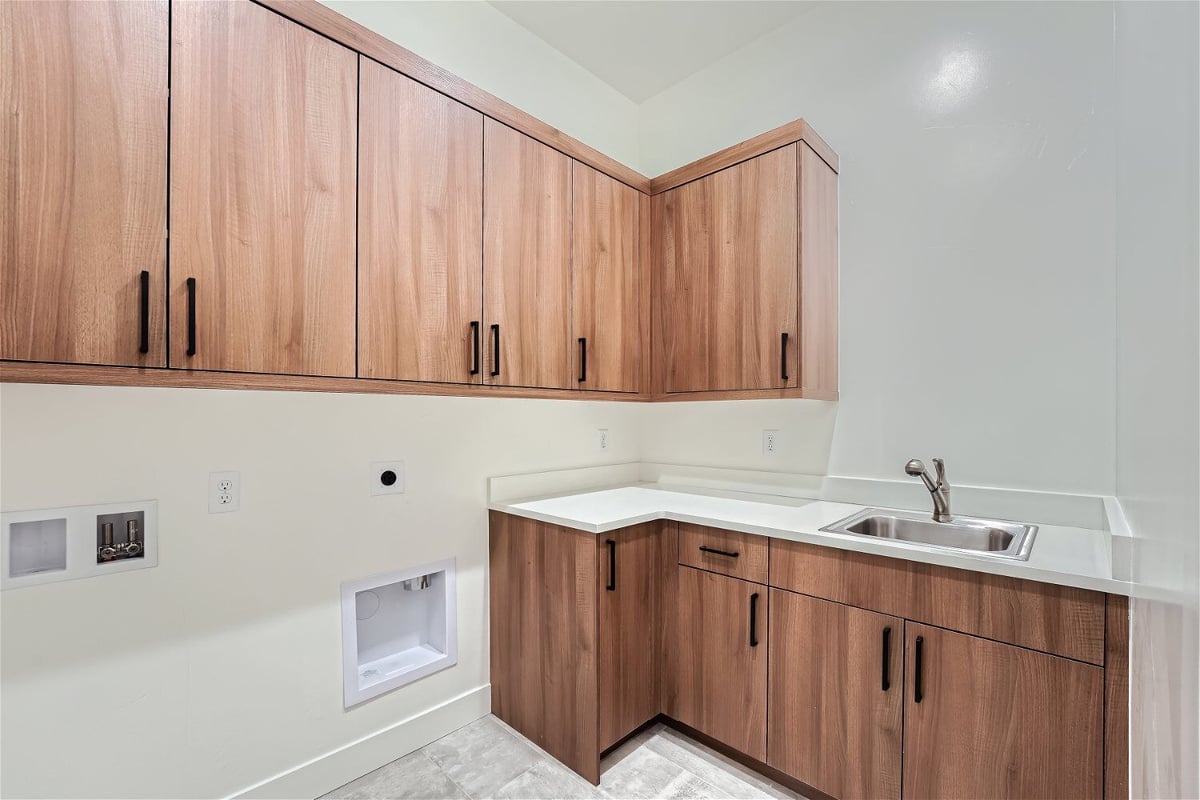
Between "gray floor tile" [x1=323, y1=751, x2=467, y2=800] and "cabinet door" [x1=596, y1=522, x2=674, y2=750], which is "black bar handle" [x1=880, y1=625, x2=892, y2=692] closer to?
"cabinet door" [x1=596, y1=522, x2=674, y2=750]

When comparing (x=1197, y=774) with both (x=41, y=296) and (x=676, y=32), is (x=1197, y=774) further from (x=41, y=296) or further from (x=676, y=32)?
(x=676, y=32)

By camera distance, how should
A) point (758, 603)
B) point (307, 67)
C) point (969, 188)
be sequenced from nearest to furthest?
point (307, 67) → point (758, 603) → point (969, 188)

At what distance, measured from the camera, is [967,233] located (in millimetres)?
1910

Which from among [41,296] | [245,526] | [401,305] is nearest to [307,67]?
[401,305]

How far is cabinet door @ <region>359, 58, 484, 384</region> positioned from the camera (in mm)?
1525

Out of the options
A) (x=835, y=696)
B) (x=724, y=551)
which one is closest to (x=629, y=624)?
(x=724, y=551)

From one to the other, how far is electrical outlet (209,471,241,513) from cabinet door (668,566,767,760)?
4.58 feet

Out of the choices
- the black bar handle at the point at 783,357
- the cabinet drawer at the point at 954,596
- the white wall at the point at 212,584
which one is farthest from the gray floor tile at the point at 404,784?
the black bar handle at the point at 783,357

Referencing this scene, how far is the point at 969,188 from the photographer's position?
6.26ft

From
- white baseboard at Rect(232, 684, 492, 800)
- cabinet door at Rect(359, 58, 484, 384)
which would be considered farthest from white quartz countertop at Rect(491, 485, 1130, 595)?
white baseboard at Rect(232, 684, 492, 800)

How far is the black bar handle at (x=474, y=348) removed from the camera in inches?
68.3

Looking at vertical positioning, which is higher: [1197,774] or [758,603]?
[1197,774]

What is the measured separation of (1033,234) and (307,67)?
2.13m

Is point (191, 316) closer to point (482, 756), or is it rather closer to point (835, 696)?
point (482, 756)
